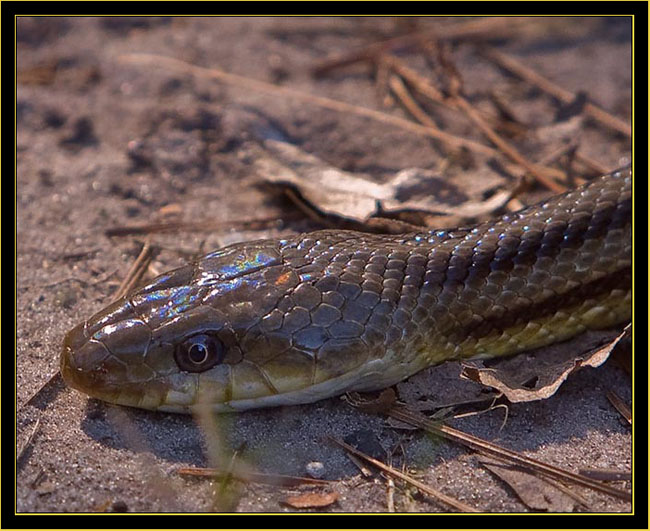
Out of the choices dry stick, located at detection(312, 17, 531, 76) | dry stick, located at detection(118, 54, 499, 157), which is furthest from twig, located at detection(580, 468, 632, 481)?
dry stick, located at detection(312, 17, 531, 76)

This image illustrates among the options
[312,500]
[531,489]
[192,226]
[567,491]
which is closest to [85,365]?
[312,500]

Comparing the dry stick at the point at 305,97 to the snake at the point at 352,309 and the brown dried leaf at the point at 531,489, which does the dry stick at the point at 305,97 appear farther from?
the brown dried leaf at the point at 531,489

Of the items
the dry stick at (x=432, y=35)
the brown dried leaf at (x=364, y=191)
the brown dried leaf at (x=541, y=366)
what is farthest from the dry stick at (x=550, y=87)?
A: the brown dried leaf at (x=541, y=366)

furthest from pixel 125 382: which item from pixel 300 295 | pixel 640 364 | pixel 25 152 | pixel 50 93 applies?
pixel 50 93

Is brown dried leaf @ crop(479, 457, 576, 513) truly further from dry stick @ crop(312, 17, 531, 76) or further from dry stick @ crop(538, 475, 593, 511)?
dry stick @ crop(312, 17, 531, 76)

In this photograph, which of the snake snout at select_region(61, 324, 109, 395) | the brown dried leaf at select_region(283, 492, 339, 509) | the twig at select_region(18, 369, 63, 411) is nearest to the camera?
the brown dried leaf at select_region(283, 492, 339, 509)

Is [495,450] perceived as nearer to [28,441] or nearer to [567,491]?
[567,491]
